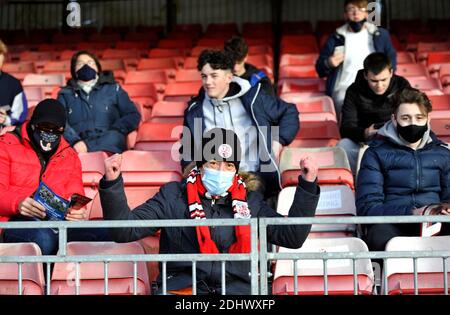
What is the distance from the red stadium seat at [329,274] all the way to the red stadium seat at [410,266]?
129mm

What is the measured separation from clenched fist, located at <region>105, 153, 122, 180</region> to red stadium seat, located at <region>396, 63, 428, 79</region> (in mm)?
4985

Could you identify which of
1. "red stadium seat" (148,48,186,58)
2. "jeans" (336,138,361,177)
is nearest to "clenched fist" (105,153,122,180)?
"jeans" (336,138,361,177)

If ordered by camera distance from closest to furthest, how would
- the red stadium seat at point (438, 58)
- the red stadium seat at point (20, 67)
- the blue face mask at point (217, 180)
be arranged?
the blue face mask at point (217, 180) < the red stadium seat at point (438, 58) < the red stadium seat at point (20, 67)

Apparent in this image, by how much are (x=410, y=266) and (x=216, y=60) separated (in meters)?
2.29

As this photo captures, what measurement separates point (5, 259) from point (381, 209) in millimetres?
2397

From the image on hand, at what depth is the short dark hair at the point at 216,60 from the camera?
682cm

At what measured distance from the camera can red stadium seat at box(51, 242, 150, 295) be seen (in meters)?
5.09

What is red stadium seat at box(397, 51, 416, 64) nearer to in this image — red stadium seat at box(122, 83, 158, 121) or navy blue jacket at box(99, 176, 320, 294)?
red stadium seat at box(122, 83, 158, 121)

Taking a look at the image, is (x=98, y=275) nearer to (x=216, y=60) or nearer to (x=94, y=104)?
(x=216, y=60)

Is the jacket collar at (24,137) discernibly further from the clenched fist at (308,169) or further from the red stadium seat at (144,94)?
the red stadium seat at (144,94)

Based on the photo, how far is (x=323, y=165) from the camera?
21.7 feet

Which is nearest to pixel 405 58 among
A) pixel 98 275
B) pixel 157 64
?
pixel 157 64

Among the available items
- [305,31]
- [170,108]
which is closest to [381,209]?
[170,108]

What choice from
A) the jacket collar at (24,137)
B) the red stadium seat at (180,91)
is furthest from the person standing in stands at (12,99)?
the jacket collar at (24,137)
